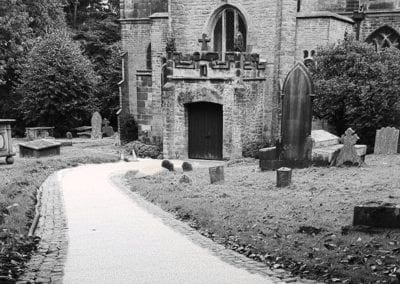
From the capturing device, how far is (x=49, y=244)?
25.3 ft

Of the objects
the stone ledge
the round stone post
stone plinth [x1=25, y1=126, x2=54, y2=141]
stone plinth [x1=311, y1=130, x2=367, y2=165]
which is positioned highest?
the stone ledge

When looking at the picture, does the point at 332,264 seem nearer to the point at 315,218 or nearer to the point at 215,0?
the point at 315,218

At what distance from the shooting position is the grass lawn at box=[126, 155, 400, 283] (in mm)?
6234

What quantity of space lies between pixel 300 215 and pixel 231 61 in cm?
1095

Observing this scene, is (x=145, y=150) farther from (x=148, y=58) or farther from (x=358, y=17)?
(x=358, y=17)

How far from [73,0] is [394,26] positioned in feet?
105

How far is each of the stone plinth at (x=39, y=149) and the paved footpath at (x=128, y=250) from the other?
787 cm

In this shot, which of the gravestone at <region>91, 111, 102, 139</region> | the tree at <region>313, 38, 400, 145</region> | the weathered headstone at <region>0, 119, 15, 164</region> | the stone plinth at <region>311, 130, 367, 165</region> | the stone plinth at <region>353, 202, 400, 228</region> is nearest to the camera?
the stone plinth at <region>353, 202, 400, 228</region>

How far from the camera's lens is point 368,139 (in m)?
18.2

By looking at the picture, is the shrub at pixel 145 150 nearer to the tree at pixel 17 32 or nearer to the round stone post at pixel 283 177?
the round stone post at pixel 283 177

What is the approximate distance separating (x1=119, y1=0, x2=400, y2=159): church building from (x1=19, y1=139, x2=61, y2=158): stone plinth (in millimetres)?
4544

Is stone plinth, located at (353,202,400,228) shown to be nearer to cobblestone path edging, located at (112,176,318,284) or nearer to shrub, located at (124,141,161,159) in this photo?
cobblestone path edging, located at (112,176,318,284)

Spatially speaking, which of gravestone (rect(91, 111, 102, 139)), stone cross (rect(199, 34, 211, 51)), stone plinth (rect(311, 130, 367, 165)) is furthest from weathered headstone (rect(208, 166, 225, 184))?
gravestone (rect(91, 111, 102, 139))

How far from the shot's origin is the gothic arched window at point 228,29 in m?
21.0
